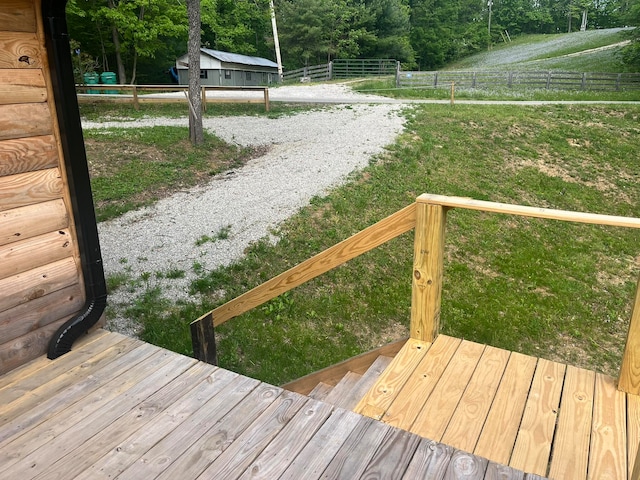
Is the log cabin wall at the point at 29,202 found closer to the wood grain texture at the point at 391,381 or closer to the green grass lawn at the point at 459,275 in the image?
the wood grain texture at the point at 391,381

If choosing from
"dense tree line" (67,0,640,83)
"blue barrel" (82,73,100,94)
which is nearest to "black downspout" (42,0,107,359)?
"dense tree line" (67,0,640,83)

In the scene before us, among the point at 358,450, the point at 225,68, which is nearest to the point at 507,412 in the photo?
the point at 358,450

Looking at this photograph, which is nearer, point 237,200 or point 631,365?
point 631,365

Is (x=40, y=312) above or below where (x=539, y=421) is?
above

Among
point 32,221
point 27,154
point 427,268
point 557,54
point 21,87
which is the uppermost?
point 557,54

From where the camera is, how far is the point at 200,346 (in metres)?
3.35

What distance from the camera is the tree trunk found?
10258 mm

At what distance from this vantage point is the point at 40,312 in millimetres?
2652

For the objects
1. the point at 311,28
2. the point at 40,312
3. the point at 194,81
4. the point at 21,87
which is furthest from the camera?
the point at 311,28

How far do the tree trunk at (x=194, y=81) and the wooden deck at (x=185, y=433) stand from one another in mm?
8410

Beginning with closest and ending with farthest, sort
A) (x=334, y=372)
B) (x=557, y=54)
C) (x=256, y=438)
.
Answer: (x=256, y=438), (x=334, y=372), (x=557, y=54)

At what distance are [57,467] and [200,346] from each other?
1439mm

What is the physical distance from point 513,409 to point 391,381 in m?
0.58

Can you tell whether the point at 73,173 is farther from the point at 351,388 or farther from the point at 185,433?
the point at 351,388
